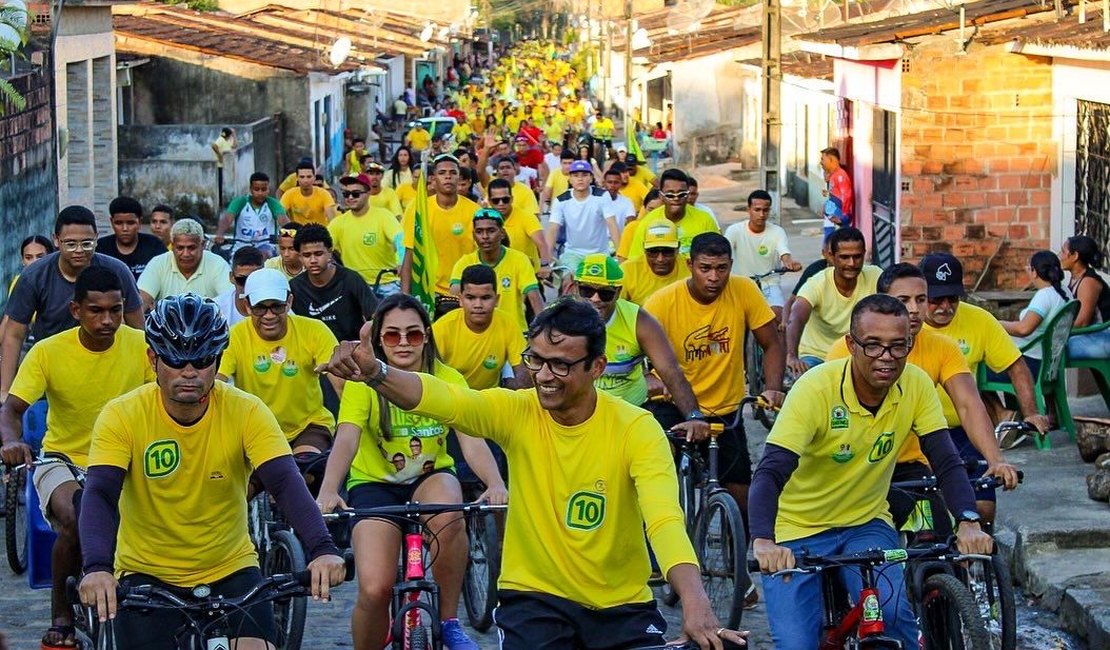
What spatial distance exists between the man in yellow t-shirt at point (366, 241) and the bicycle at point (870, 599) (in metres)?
8.94

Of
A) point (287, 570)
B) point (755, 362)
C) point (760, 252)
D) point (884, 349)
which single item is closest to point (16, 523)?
point (287, 570)

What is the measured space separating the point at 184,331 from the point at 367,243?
9751 millimetres

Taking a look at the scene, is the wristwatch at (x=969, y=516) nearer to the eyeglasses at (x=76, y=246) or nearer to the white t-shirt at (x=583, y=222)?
the eyeglasses at (x=76, y=246)

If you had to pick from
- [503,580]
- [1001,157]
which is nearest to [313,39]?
[1001,157]

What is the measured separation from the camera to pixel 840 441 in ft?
21.9

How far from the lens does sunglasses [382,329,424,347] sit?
7.59m

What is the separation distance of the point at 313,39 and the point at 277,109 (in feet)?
29.9

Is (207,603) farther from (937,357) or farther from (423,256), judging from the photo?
(423,256)

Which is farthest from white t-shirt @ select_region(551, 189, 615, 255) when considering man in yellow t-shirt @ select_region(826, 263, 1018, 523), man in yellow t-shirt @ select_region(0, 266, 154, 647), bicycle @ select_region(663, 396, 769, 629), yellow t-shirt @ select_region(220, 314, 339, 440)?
man in yellow t-shirt @ select_region(0, 266, 154, 647)

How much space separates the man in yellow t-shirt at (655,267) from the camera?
447 inches

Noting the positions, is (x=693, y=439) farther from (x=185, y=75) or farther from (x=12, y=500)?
(x=185, y=75)

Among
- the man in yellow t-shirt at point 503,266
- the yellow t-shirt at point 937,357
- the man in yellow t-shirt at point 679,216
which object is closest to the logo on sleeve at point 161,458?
the yellow t-shirt at point 937,357

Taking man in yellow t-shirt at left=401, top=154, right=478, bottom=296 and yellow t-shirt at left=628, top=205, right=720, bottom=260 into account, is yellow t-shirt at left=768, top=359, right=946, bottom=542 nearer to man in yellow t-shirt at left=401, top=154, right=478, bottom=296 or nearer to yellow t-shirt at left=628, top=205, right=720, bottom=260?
yellow t-shirt at left=628, top=205, right=720, bottom=260

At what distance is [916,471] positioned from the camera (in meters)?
8.21
